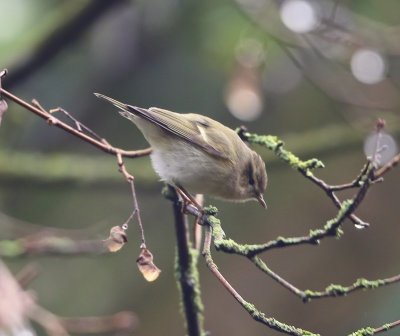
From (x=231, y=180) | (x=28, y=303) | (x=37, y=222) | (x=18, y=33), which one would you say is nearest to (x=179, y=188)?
(x=231, y=180)

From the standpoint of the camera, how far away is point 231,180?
324cm

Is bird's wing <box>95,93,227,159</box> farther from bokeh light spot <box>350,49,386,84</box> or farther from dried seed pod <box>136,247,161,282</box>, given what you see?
bokeh light spot <box>350,49,386,84</box>

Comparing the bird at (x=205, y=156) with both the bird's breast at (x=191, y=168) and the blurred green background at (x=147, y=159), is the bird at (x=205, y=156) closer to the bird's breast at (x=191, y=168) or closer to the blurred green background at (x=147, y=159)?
the bird's breast at (x=191, y=168)

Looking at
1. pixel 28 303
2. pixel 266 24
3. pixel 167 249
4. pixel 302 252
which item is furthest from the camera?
pixel 167 249

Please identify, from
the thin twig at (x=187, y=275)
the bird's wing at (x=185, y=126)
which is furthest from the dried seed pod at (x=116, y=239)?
the bird's wing at (x=185, y=126)

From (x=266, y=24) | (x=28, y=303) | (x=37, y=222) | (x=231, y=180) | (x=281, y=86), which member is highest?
(x=281, y=86)

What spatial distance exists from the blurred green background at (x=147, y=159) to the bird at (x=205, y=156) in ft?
3.43

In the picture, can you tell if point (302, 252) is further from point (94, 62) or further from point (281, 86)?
point (94, 62)

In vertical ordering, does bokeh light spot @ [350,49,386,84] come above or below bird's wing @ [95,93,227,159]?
above

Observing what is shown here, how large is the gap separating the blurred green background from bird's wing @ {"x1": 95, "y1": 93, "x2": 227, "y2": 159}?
38.2 inches

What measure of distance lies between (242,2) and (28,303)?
9.12ft

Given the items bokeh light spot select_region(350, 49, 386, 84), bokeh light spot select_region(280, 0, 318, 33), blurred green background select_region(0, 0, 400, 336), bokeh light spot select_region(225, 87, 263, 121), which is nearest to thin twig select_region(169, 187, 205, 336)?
bokeh light spot select_region(225, 87, 263, 121)

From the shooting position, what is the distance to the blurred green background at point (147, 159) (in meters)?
4.59

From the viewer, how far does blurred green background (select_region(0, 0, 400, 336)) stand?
4.59 metres
